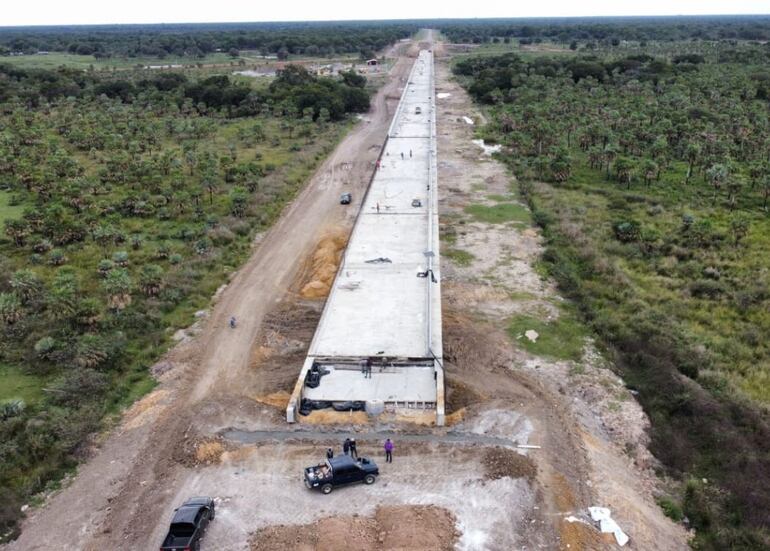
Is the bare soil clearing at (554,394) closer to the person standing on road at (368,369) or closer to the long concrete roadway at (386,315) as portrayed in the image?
the long concrete roadway at (386,315)

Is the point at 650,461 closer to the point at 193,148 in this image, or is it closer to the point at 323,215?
the point at 323,215

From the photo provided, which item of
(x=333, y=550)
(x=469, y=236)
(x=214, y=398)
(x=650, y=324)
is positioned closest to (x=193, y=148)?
(x=469, y=236)

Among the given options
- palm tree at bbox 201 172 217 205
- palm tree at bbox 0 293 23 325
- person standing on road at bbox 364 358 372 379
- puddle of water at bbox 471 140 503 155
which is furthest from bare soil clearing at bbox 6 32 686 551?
puddle of water at bbox 471 140 503 155

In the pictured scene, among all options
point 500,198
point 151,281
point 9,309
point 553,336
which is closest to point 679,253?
point 553,336

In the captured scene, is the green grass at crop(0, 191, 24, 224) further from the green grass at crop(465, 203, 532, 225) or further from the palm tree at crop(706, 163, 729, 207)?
the palm tree at crop(706, 163, 729, 207)

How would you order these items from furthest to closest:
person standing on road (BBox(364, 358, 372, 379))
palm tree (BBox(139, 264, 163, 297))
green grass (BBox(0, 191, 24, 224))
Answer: green grass (BBox(0, 191, 24, 224)), palm tree (BBox(139, 264, 163, 297)), person standing on road (BBox(364, 358, 372, 379))

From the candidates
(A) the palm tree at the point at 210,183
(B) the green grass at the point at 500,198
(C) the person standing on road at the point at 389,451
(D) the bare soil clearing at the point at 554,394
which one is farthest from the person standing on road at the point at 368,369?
(A) the palm tree at the point at 210,183

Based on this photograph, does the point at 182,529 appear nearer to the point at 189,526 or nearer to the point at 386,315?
the point at 189,526
